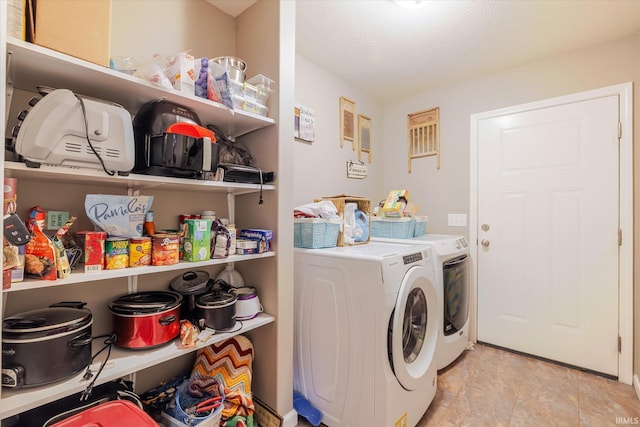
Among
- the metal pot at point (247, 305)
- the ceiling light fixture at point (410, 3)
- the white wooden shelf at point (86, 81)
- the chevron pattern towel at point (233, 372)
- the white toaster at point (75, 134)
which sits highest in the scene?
the ceiling light fixture at point (410, 3)

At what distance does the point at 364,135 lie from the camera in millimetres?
2916

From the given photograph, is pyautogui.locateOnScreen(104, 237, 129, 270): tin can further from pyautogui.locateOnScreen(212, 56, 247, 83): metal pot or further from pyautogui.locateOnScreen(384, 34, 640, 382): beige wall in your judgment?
pyautogui.locateOnScreen(384, 34, 640, 382): beige wall

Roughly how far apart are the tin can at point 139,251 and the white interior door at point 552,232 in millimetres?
2545

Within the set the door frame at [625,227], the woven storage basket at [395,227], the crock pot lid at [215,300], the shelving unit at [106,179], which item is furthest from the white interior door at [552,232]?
the crock pot lid at [215,300]

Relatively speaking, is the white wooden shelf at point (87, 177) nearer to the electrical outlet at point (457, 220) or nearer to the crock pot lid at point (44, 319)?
the crock pot lid at point (44, 319)

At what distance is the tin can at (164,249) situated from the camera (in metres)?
1.12

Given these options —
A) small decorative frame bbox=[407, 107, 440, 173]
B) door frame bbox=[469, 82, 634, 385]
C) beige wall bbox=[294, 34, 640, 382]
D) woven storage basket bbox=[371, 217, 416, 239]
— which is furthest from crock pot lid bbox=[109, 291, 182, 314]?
door frame bbox=[469, 82, 634, 385]

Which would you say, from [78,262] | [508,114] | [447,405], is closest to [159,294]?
[78,262]

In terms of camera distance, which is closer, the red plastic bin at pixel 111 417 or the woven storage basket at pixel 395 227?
the red plastic bin at pixel 111 417

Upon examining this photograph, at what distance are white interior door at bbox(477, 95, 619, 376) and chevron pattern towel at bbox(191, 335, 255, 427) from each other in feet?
6.87

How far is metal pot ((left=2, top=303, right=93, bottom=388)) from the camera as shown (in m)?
0.84

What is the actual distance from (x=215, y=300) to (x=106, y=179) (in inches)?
26.4

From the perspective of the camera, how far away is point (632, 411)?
63.9 inches

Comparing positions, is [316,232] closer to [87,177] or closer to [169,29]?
[87,177]
